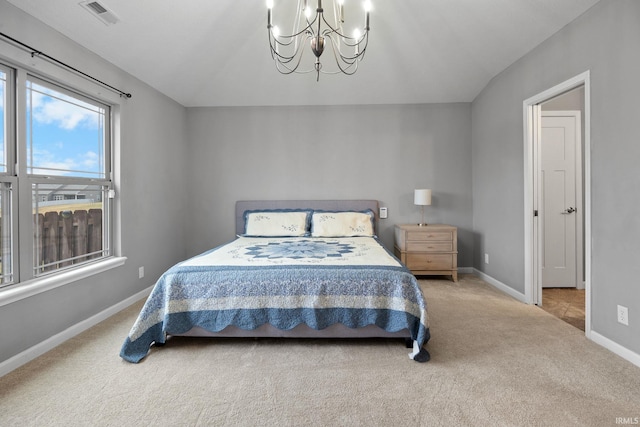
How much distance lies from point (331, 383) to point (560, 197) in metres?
3.46

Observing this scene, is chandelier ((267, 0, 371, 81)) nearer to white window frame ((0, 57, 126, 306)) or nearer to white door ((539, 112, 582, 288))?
white window frame ((0, 57, 126, 306))

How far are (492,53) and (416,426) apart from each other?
3.40m

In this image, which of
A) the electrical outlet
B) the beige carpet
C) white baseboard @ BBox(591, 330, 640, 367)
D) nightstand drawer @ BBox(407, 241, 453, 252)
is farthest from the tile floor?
nightstand drawer @ BBox(407, 241, 453, 252)

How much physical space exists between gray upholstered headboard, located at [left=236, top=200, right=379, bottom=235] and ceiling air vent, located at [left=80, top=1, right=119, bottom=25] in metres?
2.33

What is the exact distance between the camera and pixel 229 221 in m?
4.23

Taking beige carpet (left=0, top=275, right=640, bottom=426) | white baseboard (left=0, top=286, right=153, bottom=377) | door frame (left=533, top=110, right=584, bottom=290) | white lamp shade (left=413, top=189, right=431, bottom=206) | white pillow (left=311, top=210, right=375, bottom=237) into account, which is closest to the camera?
beige carpet (left=0, top=275, right=640, bottom=426)

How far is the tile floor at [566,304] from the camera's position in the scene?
2634 mm

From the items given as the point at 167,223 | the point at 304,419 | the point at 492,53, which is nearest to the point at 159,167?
the point at 167,223

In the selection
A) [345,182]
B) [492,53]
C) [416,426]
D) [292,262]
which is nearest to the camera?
[416,426]

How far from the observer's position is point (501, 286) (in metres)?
3.41

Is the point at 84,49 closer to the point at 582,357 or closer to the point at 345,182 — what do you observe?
the point at 345,182

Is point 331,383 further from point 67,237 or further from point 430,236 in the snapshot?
point 430,236

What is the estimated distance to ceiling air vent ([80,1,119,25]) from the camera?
2129 mm

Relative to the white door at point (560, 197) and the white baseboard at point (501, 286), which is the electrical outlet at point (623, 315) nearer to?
the white baseboard at point (501, 286)
